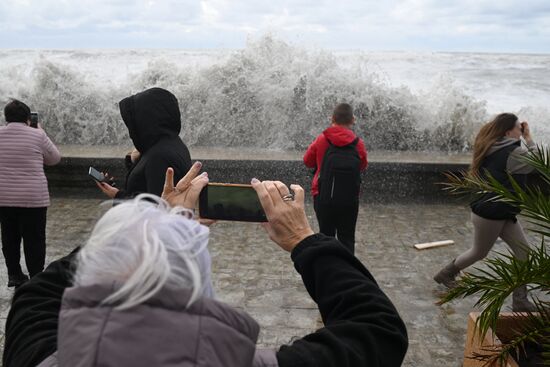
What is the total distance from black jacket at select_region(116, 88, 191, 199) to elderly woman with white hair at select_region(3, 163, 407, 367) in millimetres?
1961

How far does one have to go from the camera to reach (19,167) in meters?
4.66

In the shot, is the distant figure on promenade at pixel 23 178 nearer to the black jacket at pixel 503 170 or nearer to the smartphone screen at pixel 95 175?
the smartphone screen at pixel 95 175

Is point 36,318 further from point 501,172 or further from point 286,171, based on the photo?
point 286,171

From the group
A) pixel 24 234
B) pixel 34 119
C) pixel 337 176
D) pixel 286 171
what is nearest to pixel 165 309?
pixel 337 176

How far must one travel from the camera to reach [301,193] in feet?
5.33

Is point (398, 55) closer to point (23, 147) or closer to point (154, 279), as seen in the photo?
point (23, 147)

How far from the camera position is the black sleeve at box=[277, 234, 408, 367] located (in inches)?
48.7

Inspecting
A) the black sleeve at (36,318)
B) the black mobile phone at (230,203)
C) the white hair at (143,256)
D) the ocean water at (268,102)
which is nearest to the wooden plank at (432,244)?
the ocean water at (268,102)

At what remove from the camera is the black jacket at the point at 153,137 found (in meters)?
3.43

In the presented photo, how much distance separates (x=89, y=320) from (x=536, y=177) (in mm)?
8279

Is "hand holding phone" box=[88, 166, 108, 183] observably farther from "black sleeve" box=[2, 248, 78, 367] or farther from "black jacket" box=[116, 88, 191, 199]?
"black sleeve" box=[2, 248, 78, 367]

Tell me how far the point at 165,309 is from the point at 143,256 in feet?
0.39

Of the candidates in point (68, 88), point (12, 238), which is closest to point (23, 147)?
point (12, 238)

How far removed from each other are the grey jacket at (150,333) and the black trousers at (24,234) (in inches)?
165
